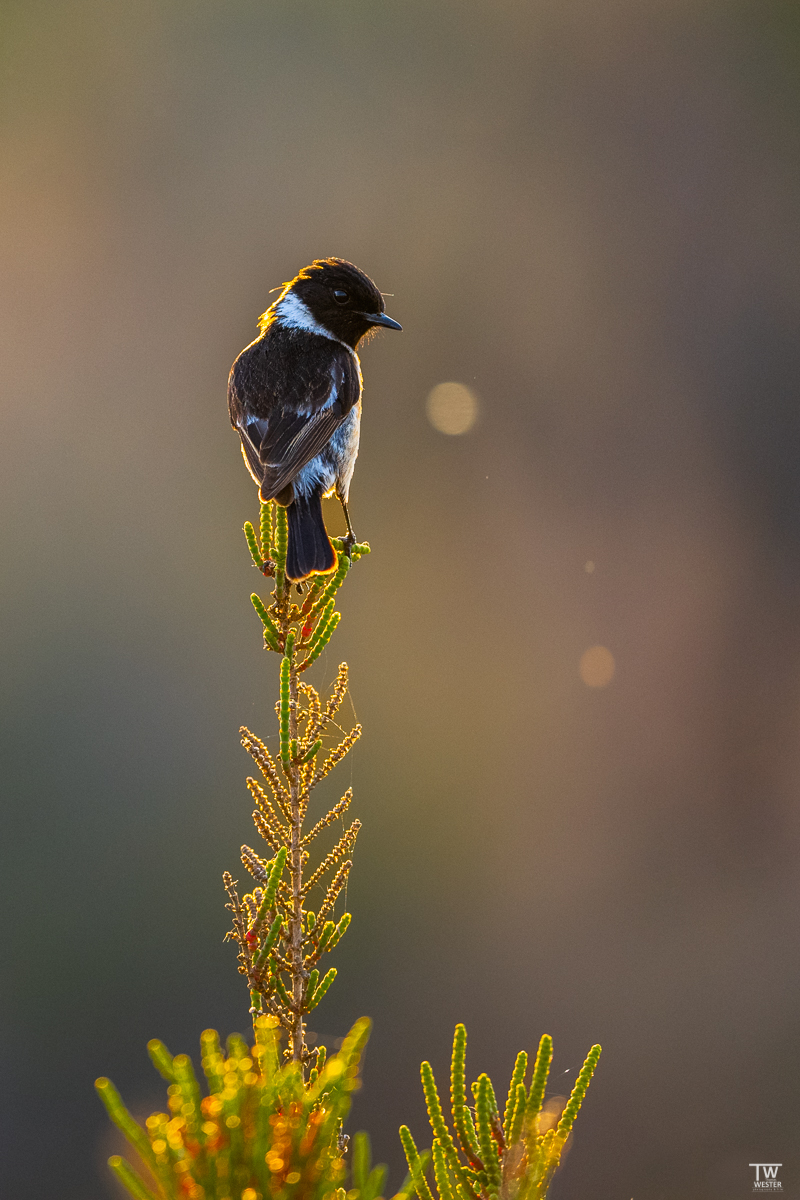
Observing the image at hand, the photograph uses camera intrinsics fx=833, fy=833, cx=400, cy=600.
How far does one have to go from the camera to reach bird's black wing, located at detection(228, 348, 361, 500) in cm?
314

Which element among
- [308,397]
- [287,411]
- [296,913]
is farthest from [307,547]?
[308,397]

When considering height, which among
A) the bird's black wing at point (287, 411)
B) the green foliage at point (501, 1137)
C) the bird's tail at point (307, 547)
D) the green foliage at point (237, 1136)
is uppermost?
the bird's black wing at point (287, 411)

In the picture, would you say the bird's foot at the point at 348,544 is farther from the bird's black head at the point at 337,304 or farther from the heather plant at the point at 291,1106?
the bird's black head at the point at 337,304

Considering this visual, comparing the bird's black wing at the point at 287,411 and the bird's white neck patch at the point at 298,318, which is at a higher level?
the bird's white neck patch at the point at 298,318

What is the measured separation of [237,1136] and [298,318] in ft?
12.7

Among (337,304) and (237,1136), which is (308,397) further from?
(237,1136)

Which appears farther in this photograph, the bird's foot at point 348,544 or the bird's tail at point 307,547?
the bird's foot at point 348,544

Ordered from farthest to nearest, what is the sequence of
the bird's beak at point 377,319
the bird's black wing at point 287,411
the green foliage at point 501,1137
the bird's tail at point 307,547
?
the bird's beak at point 377,319, the bird's black wing at point 287,411, the bird's tail at point 307,547, the green foliage at point 501,1137

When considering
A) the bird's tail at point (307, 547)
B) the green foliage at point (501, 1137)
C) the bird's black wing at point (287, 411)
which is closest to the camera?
→ the green foliage at point (501, 1137)

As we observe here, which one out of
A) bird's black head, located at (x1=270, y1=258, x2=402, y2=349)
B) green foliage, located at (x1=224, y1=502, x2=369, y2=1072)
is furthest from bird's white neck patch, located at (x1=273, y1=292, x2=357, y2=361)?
green foliage, located at (x1=224, y1=502, x2=369, y2=1072)

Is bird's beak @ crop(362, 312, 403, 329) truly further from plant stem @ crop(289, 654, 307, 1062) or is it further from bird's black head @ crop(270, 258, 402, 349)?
plant stem @ crop(289, 654, 307, 1062)

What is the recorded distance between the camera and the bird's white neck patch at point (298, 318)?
13.7ft

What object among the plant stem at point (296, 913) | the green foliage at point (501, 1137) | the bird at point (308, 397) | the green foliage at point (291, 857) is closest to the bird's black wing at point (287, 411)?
the bird at point (308, 397)

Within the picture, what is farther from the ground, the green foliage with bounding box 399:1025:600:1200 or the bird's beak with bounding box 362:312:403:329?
the bird's beak with bounding box 362:312:403:329
